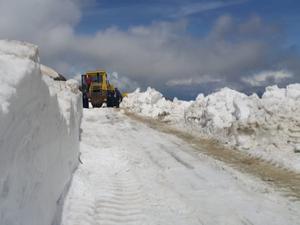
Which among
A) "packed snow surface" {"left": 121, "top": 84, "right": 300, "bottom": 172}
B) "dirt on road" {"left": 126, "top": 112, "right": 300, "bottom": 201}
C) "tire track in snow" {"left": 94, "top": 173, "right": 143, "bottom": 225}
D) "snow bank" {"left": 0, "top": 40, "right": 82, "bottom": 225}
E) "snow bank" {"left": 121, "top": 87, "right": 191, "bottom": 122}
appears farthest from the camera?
"snow bank" {"left": 121, "top": 87, "right": 191, "bottom": 122}

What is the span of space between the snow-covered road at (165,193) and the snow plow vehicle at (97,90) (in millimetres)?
20638

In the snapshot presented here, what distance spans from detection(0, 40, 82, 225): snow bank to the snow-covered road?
799mm

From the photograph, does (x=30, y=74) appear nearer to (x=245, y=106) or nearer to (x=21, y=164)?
(x=21, y=164)

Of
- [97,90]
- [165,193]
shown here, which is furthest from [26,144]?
[97,90]

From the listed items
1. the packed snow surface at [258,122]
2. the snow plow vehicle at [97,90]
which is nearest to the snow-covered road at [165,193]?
the packed snow surface at [258,122]

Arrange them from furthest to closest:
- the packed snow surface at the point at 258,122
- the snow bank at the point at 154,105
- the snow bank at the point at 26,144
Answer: the snow bank at the point at 154,105 → the packed snow surface at the point at 258,122 → the snow bank at the point at 26,144

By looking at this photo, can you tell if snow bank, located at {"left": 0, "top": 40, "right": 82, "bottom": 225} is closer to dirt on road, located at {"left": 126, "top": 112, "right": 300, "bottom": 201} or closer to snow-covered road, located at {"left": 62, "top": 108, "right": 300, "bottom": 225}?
snow-covered road, located at {"left": 62, "top": 108, "right": 300, "bottom": 225}

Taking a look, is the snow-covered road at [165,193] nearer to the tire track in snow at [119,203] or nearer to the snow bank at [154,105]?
the tire track in snow at [119,203]

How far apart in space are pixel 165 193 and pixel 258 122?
609 centimetres

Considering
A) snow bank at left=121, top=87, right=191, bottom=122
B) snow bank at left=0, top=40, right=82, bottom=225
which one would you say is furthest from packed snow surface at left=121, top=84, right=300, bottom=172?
snow bank at left=0, top=40, right=82, bottom=225

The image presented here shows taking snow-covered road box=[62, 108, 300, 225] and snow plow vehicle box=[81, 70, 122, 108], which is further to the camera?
snow plow vehicle box=[81, 70, 122, 108]

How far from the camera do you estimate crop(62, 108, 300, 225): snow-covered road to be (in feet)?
22.4

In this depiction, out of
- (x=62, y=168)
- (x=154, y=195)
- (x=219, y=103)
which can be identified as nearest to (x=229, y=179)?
(x=154, y=195)

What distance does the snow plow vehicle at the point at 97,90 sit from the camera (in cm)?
3316
